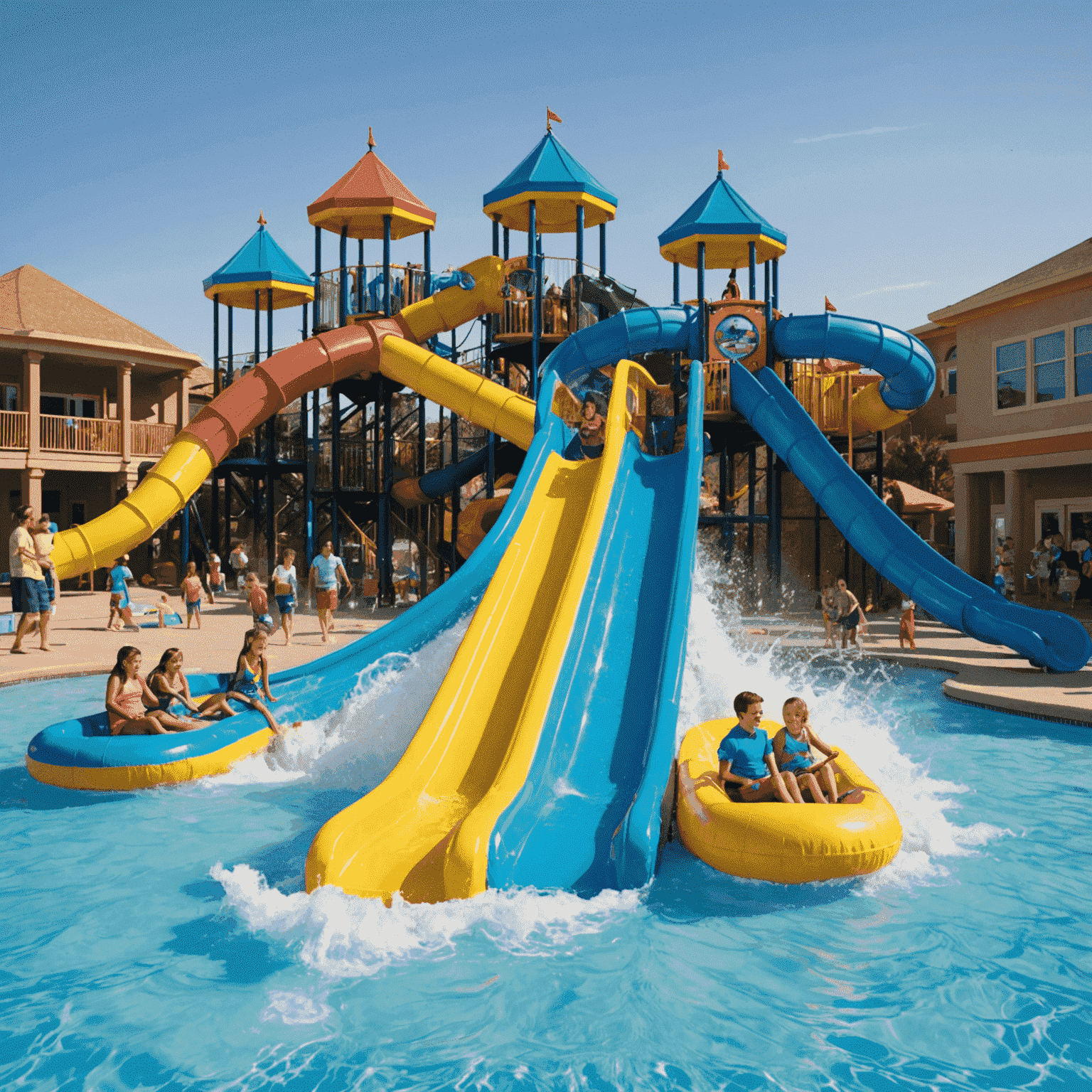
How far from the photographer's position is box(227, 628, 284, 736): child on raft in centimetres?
787

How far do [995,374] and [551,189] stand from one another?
9.90 metres

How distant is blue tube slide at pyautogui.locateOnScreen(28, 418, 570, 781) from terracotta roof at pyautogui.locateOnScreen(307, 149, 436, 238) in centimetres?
1185

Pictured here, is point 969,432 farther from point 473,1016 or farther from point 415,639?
point 473,1016

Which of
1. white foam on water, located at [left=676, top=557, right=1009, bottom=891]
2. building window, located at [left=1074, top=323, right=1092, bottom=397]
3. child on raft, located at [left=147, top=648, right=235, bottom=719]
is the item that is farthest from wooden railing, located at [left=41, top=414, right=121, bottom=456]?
building window, located at [left=1074, top=323, right=1092, bottom=397]

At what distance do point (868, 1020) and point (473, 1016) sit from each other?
170 centimetres

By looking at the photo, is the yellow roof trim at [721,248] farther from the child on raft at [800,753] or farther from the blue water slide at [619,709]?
the child on raft at [800,753]

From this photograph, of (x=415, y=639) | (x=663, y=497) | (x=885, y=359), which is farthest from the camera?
(x=885, y=359)

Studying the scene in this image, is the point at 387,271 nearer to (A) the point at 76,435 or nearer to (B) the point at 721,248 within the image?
(B) the point at 721,248

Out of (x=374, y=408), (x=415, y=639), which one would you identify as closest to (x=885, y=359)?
(x=415, y=639)

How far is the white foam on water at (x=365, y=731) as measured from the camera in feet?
25.1

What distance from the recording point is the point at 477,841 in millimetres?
5055

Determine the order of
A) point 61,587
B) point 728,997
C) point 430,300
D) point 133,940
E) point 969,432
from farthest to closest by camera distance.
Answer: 1. point 61,587
2. point 969,432
3. point 430,300
4. point 133,940
5. point 728,997

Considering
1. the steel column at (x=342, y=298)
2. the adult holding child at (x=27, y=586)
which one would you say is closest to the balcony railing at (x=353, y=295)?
the steel column at (x=342, y=298)

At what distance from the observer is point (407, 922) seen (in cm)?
481
